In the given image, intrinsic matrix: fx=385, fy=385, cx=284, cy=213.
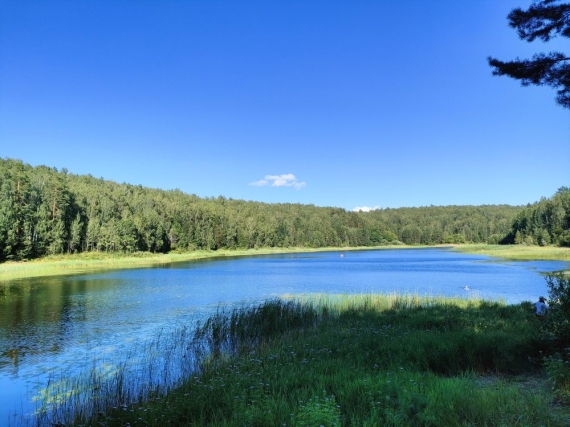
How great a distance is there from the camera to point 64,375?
377 inches

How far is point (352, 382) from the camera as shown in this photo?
6.13 m

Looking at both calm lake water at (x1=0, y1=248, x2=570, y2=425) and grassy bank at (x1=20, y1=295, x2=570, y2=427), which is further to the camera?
calm lake water at (x1=0, y1=248, x2=570, y2=425)

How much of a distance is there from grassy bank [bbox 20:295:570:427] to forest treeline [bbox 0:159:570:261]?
50.0 meters

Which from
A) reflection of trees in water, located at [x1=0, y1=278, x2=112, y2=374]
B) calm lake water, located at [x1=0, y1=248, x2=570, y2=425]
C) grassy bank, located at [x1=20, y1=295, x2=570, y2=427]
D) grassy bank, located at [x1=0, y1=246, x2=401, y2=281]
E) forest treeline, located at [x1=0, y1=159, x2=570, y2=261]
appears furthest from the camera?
forest treeline, located at [x1=0, y1=159, x2=570, y2=261]

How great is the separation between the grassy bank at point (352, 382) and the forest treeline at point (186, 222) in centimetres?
4996

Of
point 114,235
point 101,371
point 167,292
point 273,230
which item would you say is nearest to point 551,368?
point 101,371

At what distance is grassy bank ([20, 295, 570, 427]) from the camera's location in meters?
4.92

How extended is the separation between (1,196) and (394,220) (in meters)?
172

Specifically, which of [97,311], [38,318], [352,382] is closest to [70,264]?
[97,311]

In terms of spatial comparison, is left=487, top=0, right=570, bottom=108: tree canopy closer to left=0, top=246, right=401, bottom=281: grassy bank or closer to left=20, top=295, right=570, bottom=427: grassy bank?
left=20, top=295, right=570, bottom=427: grassy bank

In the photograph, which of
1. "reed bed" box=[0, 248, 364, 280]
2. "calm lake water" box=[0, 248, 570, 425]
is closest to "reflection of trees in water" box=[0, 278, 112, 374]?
"calm lake water" box=[0, 248, 570, 425]

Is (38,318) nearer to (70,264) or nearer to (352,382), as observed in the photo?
(352,382)

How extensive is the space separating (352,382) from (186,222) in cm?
9823

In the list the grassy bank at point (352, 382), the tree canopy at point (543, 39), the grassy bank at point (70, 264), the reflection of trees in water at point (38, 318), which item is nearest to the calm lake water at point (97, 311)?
the reflection of trees in water at point (38, 318)
